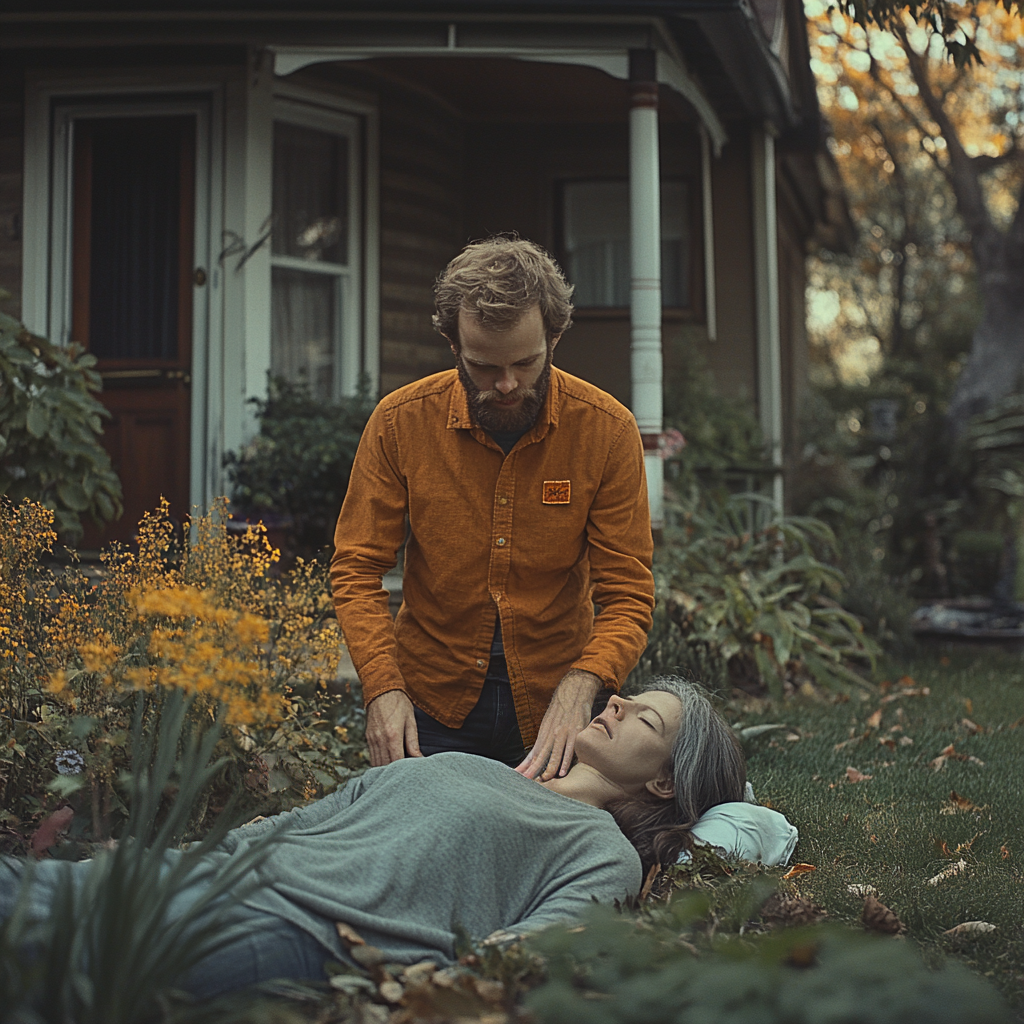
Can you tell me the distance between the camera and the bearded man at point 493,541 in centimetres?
327

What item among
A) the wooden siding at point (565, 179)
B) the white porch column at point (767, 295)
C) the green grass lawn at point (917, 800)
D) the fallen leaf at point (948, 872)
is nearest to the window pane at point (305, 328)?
the wooden siding at point (565, 179)

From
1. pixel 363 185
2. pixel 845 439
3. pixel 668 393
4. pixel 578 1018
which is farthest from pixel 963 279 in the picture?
pixel 578 1018

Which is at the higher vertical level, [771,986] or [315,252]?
[315,252]

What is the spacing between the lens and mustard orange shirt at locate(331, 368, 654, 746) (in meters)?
3.29

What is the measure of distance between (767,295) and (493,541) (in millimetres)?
6392

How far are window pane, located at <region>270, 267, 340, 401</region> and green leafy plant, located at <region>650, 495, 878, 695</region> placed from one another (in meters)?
2.54

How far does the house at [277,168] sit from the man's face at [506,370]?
→ 3196 millimetres

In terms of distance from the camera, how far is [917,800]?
13.2 ft

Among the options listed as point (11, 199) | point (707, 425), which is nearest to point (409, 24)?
point (11, 199)

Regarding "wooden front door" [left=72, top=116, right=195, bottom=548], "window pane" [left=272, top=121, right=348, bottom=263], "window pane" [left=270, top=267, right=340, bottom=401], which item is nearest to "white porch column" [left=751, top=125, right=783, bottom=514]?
"window pane" [left=272, top=121, right=348, bottom=263]

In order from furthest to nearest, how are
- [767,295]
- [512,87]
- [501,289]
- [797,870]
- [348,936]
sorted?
[767,295]
[512,87]
[797,870]
[501,289]
[348,936]

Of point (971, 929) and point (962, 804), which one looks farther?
point (962, 804)

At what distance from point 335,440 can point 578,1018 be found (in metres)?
5.35

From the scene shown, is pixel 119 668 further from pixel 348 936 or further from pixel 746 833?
pixel 746 833
